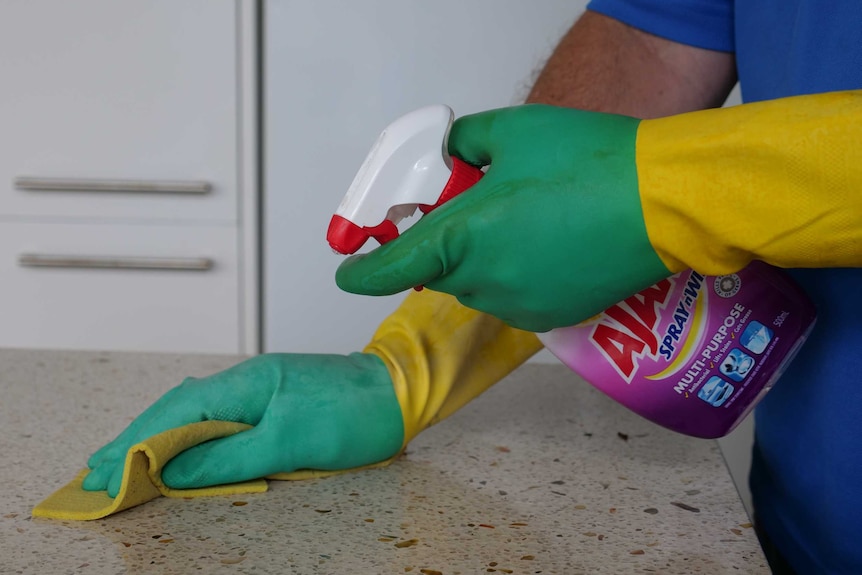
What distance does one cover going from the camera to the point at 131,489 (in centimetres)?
48

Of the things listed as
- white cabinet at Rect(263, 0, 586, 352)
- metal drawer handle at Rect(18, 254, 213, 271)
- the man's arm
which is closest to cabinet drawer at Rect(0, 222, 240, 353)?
metal drawer handle at Rect(18, 254, 213, 271)

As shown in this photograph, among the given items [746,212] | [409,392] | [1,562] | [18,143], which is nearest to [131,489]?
[1,562]

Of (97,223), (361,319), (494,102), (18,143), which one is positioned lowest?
(361,319)

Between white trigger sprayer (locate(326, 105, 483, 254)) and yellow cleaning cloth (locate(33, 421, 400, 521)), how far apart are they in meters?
0.15

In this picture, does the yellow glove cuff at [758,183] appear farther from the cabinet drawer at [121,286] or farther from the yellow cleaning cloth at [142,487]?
the cabinet drawer at [121,286]

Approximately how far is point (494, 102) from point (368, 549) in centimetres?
117

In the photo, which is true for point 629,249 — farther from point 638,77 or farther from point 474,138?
point 638,77

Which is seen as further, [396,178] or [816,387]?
[816,387]

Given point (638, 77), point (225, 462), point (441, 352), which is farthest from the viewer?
point (638, 77)

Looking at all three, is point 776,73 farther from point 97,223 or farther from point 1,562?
point 97,223

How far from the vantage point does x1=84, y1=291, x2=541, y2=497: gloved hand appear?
0.53m

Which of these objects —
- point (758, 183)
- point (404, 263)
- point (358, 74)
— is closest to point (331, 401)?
point (404, 263)

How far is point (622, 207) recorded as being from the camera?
0.45 metres

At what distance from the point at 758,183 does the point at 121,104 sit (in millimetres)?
1338
